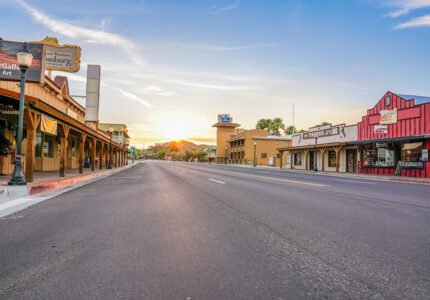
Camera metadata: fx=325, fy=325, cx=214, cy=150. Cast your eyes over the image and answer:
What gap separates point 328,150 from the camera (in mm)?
41531

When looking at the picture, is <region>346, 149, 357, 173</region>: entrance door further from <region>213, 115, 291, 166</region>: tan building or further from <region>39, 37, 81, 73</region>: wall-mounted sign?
<region>39, 37, 81, 73</region>: wall-mounted sign

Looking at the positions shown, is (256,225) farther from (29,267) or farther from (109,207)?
(109,207)

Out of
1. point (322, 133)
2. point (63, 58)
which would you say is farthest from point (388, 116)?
point (63, 58)

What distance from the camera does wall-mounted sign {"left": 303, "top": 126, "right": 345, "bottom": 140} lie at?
40162mm

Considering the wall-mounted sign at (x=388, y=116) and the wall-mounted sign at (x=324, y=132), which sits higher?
the wall-mounted sign at (x=388, y=116)

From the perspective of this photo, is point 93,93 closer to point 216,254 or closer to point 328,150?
point 216,254

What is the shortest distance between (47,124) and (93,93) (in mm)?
15597

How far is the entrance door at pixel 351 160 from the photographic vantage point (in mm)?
37188

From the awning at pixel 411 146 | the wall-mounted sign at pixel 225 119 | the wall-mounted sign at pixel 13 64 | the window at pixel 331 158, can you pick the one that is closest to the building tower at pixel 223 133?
the wall-mounted sign at pixel 225 119

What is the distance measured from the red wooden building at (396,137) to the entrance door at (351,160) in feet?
6.19

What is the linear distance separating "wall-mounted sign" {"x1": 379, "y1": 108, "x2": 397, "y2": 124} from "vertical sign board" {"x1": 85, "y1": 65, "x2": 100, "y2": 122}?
27757mm

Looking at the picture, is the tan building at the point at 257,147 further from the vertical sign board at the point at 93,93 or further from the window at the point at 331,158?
Answer: the vertical sign board at the point at 93,93

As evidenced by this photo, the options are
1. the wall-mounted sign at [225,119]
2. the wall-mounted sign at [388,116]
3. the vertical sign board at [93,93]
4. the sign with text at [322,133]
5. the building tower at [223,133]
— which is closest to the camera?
the vertical sign board at [93,93]

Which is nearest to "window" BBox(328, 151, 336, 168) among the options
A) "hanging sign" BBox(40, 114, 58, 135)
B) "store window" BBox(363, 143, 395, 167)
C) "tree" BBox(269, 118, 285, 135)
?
"store window" BBox(363, 143, 395, 167)
